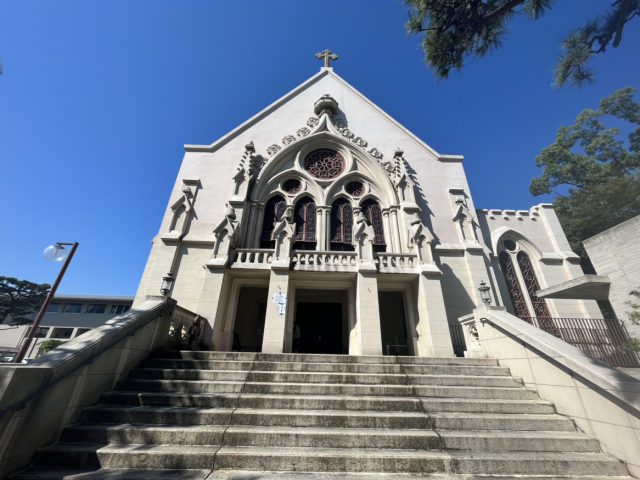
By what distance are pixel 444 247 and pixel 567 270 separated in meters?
6.60

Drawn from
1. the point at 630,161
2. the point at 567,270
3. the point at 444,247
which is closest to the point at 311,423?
the point at 444,247

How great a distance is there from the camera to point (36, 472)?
118 inches

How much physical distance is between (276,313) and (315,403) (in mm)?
4513

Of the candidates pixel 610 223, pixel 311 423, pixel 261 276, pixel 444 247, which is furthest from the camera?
pixel 610 223

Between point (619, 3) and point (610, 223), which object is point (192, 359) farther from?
point (610, 223)

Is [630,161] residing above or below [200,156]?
above

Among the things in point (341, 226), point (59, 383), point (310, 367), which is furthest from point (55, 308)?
point (310, 367)

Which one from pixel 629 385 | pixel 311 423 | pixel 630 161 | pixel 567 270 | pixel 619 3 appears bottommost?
pixel 311 423

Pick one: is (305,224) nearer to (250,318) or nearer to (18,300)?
(250,318)

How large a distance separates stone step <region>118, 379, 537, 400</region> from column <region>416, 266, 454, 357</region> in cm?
372

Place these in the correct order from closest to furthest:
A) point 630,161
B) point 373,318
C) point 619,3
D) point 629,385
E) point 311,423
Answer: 1. point 629,385
2. point 311,423
3. point 619,3
4. point 373,318
5. point 630,161

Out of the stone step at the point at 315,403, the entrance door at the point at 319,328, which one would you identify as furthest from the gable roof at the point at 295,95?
the stone step at the point at 315,403

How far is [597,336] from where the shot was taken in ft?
30.6

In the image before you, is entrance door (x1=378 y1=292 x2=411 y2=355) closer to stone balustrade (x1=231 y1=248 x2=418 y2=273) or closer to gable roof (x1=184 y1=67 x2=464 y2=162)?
stone balustrade (x1=231 y1=248 x2=418 y2=273)
